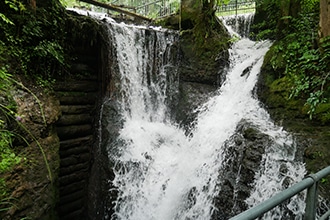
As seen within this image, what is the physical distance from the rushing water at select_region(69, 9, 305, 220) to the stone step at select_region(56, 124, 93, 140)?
3.01 feet

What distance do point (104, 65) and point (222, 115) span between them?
3.44m

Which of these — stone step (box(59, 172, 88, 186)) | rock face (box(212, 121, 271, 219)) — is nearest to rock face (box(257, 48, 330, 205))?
rock face (box(212, 121, 271, 219))

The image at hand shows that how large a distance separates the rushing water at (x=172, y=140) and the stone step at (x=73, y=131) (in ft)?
3.01

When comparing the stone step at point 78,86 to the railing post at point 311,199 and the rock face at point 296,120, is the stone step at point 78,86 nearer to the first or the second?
the rock face at point 296,120

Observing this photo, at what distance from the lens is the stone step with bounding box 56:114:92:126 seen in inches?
215

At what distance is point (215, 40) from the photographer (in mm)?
7688

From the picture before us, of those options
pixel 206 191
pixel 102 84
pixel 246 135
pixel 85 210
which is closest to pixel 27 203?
pixel 85 210

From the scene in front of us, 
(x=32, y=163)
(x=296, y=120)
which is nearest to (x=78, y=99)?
(x=32, y=163)

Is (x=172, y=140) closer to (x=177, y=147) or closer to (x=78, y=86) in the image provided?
(x=177, y=147)

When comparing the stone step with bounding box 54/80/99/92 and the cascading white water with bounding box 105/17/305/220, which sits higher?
the stone step with bounding box 54/80/99/92

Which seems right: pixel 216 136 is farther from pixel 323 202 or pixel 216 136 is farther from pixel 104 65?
pixel 104 65

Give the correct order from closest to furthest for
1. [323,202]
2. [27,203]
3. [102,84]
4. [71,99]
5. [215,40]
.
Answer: [323,202], [27,203], [71,99], [102,84], [215,40]

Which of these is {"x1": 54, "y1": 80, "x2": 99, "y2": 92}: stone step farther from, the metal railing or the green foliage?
the metal railing

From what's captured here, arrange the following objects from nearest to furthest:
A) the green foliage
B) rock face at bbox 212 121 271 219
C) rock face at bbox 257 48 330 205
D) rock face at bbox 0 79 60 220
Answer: rock face at bbox 0 79 60 220 → rock face at bbox 257 48 330 205 → rock face at bbox 212 121 271 219 → the green foliage
